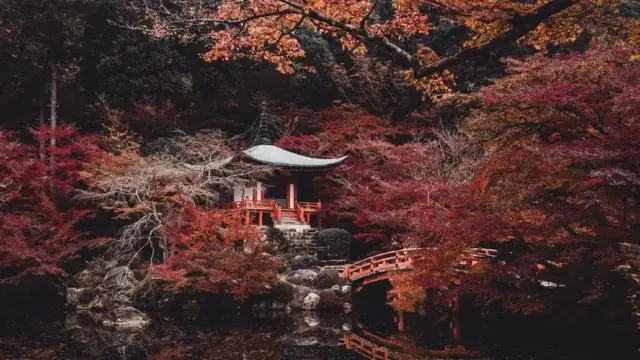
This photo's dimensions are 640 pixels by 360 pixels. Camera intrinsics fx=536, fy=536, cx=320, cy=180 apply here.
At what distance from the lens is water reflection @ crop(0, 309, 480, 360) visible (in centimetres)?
1033

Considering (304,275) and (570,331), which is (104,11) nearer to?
(304,275)

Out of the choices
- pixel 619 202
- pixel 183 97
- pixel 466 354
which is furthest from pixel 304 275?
pixel 183 97

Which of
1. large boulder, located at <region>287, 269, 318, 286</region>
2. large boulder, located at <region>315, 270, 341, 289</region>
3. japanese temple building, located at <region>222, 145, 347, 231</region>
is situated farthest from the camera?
japanese temple building, located at <region>222, 145, 347, 231</region>

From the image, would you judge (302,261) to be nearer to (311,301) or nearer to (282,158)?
(311,301)

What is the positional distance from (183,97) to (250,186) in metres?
5.17

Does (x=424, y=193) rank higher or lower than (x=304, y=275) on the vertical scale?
higher

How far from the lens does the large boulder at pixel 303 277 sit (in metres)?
16.0

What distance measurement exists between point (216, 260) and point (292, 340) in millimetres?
3982

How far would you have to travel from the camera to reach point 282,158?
2194cm

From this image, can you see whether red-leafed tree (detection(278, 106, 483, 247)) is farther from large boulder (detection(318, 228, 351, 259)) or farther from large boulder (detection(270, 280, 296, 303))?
large boulder (detection(270, 280, 296, 303))

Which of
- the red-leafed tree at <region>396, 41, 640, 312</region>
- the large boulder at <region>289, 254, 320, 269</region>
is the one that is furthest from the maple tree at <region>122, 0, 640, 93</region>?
the large boulder at <region>289, 254, 320, 269</region>

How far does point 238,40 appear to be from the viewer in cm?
513

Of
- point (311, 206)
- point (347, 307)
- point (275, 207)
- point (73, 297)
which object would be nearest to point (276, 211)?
point (275, 207)

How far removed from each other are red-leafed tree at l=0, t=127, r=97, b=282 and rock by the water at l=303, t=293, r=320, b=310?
7.14 m
